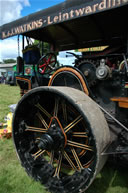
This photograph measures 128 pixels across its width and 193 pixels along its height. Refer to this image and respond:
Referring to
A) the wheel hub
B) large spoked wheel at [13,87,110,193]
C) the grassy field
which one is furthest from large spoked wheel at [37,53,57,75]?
the grassy field

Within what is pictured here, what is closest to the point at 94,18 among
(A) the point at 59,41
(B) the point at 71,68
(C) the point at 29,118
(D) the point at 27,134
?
(B) the point at 71,68

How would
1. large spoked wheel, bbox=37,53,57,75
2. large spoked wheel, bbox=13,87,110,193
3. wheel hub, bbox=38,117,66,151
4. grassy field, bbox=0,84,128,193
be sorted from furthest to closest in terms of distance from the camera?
large spoked wheel, bbox=37,53,57,75 < grassy field, bbox=0,84,128,193 < wheel hub, bbox=38,117,66,151 < large spoked wheel, bbox=13,87,110,193

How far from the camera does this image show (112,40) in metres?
3.06

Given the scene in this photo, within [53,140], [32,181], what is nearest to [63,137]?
[53,140]

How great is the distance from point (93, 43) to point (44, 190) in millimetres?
2691

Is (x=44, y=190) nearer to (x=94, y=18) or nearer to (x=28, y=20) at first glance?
(x=28, y=20)

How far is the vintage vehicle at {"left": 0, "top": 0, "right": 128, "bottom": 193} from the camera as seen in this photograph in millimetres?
1538

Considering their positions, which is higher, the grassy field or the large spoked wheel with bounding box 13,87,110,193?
the large spoked wheel with bounding box 13,87,110,193

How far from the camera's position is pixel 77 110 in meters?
1.84

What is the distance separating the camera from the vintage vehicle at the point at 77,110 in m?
1.54

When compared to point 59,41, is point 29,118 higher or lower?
lower

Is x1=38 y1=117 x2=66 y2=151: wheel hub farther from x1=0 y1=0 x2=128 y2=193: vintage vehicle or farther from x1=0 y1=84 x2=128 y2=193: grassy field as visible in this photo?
x1=0 y1=84 x2=128 y2=193: grassy field

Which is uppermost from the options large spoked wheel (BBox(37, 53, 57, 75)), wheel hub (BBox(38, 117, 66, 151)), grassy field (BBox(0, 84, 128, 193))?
large spoked wheel (BBox(37, 53, 57, 75))

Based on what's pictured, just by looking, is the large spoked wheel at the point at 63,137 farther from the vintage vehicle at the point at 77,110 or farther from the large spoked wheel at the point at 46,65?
the large spoked wheel at the point at 46,65
